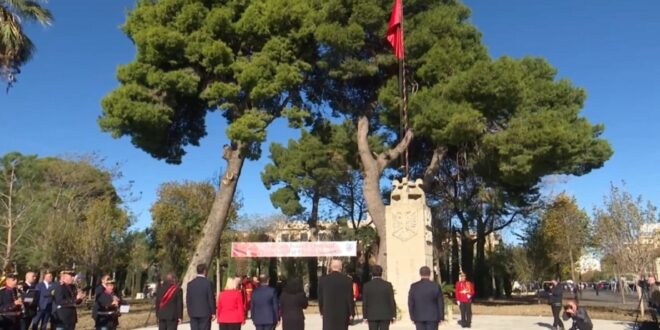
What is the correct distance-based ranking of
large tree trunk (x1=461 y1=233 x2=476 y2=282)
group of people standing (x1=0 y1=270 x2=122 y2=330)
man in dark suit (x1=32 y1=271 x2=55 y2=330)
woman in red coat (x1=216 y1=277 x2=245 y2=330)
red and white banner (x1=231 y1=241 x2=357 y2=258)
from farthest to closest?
large tree trunk (x1=461 y1=233 x2=476 y2=282), red and white banner (x1=231 y1=241 x2=357 y2=258), man in dark suit (x1=32 y1=271 x2=55 y2=330), woman in red coat (x1=216 y1=277 x2=245 y2=330), group of people standing (x1=0 y1=270 x2=122 y2=330)

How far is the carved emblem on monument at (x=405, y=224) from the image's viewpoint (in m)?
16.3

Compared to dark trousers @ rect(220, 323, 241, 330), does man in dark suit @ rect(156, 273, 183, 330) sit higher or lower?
higher


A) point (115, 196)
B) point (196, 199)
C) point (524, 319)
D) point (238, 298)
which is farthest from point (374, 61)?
point (115, 196)

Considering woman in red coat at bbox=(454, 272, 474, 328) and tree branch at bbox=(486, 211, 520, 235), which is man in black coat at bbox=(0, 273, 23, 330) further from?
tree branch at bbox=(486, 211, 520, 235)

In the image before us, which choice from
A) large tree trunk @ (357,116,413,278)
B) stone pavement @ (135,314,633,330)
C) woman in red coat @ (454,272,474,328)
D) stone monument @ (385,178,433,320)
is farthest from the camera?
large tree trunk @ (357,116,413,278)

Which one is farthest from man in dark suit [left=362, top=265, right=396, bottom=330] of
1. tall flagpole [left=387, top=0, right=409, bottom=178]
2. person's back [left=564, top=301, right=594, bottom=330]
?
tall flagpole [left=387, top=0, right=409, bottom=178]

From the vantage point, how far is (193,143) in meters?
25.4

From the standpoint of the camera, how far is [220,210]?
22.2 metres

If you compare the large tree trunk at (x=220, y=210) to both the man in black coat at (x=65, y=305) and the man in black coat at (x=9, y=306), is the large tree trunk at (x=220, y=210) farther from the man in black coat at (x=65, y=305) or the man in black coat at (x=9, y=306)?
the man in black coat at (x=9, y=306)

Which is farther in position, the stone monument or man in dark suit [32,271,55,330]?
the stone monument

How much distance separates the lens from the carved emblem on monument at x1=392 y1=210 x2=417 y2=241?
16.3 meters

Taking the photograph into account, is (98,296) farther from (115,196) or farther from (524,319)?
(115,196)

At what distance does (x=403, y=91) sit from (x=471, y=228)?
731 inches

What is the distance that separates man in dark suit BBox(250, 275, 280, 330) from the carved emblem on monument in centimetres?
781
